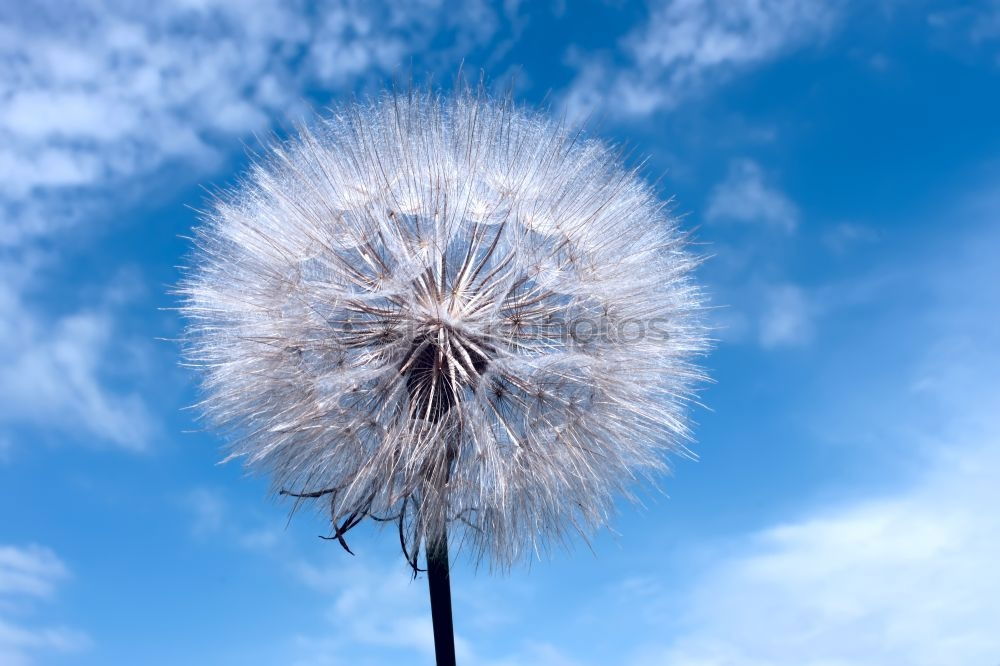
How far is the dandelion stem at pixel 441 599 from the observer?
627cm

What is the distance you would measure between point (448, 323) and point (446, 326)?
0.03 meters

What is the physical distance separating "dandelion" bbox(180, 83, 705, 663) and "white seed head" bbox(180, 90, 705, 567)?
0.02 metres

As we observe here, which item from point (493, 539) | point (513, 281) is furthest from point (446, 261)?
point (493, 539)

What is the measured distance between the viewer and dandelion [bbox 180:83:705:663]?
673 centimetres

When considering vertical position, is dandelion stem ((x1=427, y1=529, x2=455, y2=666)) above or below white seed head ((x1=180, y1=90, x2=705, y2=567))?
below

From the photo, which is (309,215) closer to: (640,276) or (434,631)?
(640,276)

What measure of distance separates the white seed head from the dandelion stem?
13 cm

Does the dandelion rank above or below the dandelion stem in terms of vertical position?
above

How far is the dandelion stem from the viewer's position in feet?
20.6

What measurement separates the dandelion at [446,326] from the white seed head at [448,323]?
0.02m

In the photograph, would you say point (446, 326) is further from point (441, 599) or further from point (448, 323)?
point (441, 599)

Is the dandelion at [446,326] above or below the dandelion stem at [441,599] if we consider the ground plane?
above

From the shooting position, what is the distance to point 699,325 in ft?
24.9

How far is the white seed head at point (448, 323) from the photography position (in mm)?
6738
